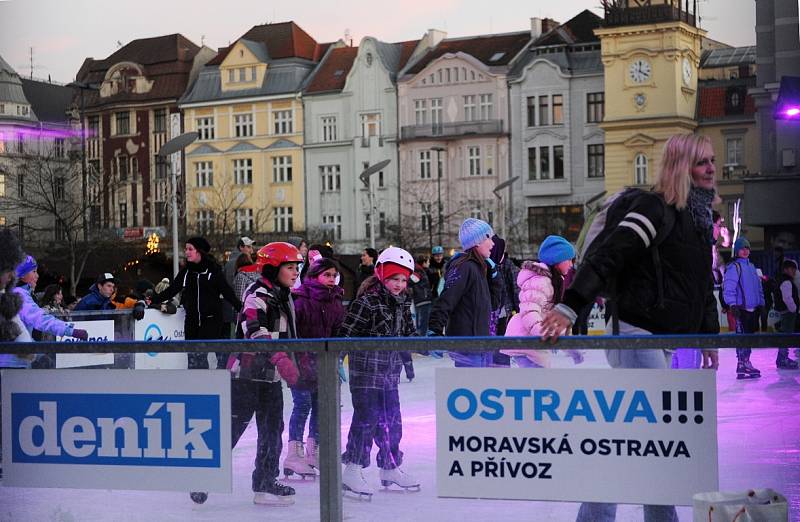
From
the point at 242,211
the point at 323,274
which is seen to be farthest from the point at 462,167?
the point at 323,274

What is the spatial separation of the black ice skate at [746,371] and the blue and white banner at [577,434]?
91mm

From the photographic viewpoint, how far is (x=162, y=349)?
4.29 m

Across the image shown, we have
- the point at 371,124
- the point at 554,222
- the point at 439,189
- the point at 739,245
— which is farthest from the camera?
the point at 371,124

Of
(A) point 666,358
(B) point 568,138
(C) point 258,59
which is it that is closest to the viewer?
(A) point 666,358

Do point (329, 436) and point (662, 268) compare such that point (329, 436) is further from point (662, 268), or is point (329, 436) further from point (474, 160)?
point (474, 160)

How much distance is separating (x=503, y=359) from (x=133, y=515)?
4.61ft

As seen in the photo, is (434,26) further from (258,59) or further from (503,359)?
(503,359)

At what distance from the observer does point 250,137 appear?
3838cm

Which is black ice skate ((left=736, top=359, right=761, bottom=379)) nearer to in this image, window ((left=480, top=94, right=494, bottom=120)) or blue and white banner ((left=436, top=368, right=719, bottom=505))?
blue and white banner ((left=436, top=368, right=719, bottom=505))

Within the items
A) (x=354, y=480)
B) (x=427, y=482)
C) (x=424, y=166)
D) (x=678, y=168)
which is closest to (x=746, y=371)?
(x=678, y=168)

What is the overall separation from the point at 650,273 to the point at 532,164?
40803 mm

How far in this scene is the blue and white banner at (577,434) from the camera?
3697 millimetres

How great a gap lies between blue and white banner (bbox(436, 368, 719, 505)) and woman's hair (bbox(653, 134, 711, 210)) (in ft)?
1.79

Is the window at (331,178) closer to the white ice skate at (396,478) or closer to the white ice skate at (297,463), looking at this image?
the white ice skate at (297,463)
